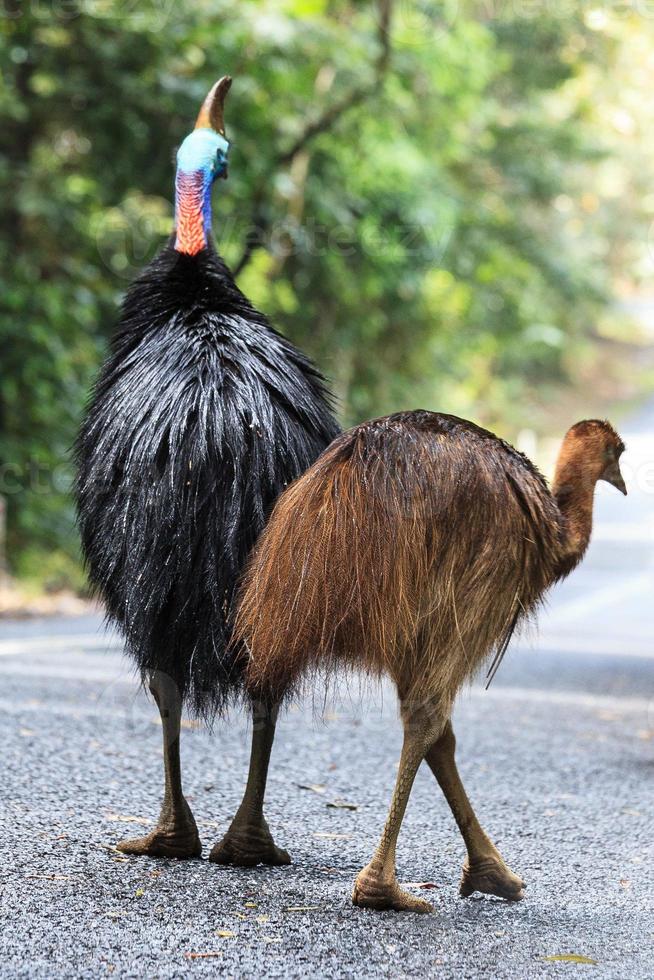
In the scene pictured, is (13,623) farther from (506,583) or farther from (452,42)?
(452,42)

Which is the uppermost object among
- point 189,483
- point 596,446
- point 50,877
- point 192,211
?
point 192,211

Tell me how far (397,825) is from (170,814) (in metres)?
0.79

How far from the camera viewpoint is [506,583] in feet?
11.4

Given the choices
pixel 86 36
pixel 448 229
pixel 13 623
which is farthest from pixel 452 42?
pixel 13 623

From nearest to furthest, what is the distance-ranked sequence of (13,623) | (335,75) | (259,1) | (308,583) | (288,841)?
(308,583) → (288,841) → (13,623) → (259,1) → (335,75)

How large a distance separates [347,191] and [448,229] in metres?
2.00

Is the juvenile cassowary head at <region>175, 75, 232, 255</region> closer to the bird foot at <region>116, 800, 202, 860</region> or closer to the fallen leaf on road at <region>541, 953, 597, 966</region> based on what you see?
the bird foot at <region>116, 800, 202, 860</region>

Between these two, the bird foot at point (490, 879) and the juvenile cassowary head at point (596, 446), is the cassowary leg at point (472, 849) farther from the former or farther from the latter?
the juvenile cassowary head at point (596, 446)

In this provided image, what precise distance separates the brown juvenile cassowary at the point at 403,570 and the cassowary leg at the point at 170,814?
0.50 meters

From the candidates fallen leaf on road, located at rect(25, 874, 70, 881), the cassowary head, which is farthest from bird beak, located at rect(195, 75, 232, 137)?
fallen leaf on road, located at rect(25, 874, 70, 881)

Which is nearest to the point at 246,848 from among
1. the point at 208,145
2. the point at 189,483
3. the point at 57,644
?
the point at 189,483

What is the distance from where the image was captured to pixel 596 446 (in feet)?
12.7

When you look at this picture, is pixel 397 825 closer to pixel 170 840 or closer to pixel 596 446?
pixel 170 840

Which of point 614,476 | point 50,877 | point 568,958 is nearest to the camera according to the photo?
point 568,958
